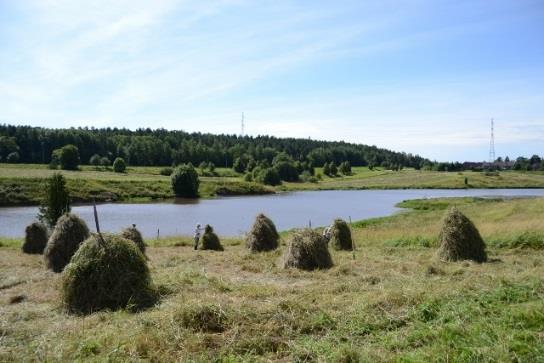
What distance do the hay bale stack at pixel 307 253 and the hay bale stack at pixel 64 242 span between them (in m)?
6.91

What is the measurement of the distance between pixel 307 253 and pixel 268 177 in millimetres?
94413

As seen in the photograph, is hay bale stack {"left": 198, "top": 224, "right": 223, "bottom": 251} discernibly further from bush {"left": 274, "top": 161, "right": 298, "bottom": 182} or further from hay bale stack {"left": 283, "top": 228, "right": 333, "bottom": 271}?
bush {"left": 274, "top": 161, "right": 298, "bottom": 182}

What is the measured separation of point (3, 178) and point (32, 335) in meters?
75.4

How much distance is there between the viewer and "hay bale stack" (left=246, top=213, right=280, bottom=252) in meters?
19.1

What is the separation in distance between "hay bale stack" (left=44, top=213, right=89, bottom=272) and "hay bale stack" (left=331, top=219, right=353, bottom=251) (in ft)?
34.1

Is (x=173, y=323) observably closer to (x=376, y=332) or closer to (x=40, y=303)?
(x=376, y=332)

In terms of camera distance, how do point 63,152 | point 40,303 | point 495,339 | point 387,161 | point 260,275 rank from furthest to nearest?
point 387,161 → point 63,152 → point 260,275 → point 40,303 → point 495,339

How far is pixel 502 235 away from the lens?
1991 cm

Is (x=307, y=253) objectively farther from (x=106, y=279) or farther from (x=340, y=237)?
(x=106, y=279)

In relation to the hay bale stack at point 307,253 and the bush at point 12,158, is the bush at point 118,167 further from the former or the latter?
the hay bale stack at point 307,253

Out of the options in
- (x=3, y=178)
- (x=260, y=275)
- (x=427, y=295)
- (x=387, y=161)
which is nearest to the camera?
(x=427, y=295)

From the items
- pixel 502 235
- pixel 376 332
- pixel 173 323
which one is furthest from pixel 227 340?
pixel 502 235

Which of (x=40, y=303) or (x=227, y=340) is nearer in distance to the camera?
(x=227, y=340)

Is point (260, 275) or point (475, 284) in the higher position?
point (475, 284)
